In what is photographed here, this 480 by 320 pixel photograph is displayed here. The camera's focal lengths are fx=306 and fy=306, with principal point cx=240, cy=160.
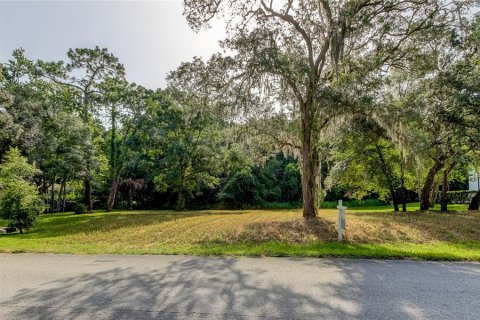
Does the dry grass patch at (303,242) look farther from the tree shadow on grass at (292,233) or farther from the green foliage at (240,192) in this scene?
the green foliage at (240,192)

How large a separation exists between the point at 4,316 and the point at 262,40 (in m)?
10.7

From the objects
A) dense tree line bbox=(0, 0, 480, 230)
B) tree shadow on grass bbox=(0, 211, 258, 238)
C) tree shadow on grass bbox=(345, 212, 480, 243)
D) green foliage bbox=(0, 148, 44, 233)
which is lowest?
tree shadow on grass bbox=(0, 211, 258, 238)

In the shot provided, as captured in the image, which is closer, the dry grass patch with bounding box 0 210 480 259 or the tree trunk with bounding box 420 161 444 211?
the dry grass patch with bounding box 0 210 480 259

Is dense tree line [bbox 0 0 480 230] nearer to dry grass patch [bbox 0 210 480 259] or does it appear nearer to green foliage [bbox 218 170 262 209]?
dry grass patch [bbox 0 210 480 259]

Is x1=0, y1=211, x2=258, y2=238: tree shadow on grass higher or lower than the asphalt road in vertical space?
lower

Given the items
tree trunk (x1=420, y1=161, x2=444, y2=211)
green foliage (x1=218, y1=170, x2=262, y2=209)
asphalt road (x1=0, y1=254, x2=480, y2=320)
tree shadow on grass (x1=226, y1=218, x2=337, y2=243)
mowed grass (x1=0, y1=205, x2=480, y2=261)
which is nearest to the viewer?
asphalt road (x1=0, y1=254, x2=480, y2=320)

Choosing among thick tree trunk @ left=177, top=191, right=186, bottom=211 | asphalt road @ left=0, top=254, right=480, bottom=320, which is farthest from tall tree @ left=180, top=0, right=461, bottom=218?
thick tree trunk @ left=177, top=191, right=186, bottom=211

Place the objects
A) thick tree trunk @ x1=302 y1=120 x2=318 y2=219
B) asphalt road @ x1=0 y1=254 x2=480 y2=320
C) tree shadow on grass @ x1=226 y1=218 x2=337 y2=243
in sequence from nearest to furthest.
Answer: asphalt road @ x1=0 y1=254 x2=480 y2=320 < tree shadow on grass @ x1=226 y1=218 x2=337 y2=243 < thick tree trunk @ x1=302 y1=120 x2=318 y2=219

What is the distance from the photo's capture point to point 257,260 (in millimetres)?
7172

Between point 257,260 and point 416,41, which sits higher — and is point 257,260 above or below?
below

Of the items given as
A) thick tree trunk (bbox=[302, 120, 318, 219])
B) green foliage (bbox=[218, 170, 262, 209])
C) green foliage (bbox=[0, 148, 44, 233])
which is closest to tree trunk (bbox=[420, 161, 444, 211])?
thick tree trunk (bbox=[302, 120, 318, 219])

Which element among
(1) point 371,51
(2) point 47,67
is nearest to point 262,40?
(1) point 371,51

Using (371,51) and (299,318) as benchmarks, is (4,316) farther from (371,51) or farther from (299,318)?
(371,51)

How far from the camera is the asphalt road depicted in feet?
13.6
